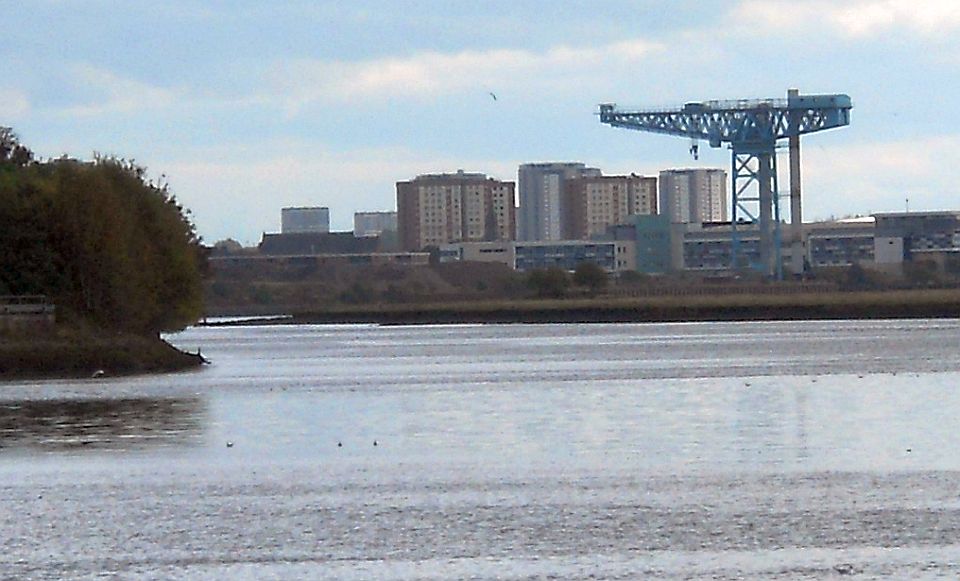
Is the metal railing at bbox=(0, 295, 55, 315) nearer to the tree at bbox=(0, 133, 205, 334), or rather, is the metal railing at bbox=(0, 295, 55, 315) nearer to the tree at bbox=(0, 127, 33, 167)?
the tree at bbox=(0, 133, 205, 334)

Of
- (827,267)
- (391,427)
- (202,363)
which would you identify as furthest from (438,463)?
(827,267)

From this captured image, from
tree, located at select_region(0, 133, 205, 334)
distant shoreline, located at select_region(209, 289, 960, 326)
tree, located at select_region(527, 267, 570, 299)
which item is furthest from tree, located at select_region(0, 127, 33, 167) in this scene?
tree, located at select_region(527, 267, 570, 299)

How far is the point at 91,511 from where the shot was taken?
23406 mm

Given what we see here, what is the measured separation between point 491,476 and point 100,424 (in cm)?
1357

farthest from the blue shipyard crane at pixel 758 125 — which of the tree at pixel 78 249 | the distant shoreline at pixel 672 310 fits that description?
the tree at pixel 78 249

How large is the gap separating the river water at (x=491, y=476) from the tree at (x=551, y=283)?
9572cm

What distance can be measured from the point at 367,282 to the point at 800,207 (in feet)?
197

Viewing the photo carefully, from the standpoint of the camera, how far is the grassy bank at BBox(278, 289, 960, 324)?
120 metres

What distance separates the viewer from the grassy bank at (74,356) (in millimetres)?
58156

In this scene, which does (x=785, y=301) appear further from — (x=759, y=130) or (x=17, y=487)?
(x=17, y=487)

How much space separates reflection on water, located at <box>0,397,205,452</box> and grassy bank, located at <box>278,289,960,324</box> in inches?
3073

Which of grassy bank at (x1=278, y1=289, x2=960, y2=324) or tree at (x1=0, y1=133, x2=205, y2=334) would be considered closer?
tree at (x1=0, y1=133, x2=205, y2=334)

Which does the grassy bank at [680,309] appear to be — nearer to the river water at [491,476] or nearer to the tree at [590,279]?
the tree at [590,279]

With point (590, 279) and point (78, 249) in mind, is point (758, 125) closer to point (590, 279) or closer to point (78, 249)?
point (590, 279)
